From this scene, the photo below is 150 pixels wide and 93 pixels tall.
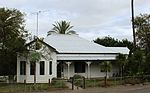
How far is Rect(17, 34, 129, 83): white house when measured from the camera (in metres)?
47.8

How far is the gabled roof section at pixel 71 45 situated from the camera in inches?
2164

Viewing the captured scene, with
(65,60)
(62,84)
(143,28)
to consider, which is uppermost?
(143,28)

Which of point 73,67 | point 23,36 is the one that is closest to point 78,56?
point 73,67

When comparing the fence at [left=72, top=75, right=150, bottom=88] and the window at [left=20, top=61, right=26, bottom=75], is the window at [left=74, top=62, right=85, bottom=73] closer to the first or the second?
the window at [left=20, top=61, right=26, bottom=75]

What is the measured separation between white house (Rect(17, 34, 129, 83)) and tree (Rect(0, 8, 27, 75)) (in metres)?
1.75

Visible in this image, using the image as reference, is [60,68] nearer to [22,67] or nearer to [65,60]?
[65,60]

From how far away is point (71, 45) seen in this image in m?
57.5

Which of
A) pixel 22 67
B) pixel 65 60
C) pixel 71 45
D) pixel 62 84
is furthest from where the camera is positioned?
pixel 71 45

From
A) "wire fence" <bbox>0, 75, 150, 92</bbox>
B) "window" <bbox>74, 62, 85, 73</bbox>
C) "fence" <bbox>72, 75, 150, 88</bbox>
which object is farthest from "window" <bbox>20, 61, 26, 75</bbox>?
"window" <bbox>74, 62, 85, 73</bbox>

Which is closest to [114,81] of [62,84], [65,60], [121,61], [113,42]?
[62,84]

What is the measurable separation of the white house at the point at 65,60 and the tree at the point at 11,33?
5.75 feet

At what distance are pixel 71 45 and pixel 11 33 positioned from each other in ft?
50.2

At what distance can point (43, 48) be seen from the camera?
46.8 meters

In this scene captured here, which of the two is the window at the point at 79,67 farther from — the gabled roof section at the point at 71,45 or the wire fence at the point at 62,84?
the wire fence at the point at 62,84
